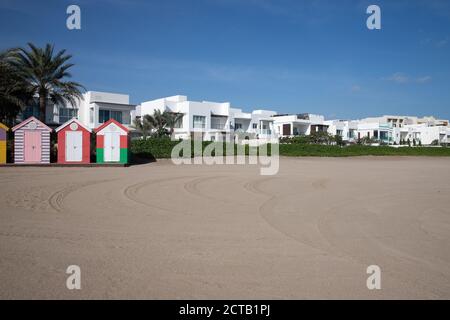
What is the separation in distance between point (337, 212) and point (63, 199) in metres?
8.10

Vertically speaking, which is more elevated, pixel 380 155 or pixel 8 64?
pixel 8 64

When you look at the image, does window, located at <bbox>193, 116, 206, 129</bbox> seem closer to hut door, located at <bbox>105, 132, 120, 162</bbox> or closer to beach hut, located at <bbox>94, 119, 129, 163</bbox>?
beach hut, located at <bbox>94, 119, 129, 163</bbox>

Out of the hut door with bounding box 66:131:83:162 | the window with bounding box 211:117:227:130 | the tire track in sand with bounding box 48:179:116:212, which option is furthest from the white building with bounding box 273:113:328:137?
the tire track in sand with bounding box 48:179:116:212

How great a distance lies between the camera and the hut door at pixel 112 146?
26.2 m

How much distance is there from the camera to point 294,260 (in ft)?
19.2

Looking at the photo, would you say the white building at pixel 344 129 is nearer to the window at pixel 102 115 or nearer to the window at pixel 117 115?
the window at pixel 117 115

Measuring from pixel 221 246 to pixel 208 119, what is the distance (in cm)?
5403

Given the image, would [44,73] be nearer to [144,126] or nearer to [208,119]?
[144,126]

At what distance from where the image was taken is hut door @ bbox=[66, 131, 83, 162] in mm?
25266

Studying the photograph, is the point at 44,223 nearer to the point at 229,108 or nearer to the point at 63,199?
the point at 63,199

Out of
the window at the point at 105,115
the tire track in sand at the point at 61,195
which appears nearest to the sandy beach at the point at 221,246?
the tire track in sand at the point at 61,195

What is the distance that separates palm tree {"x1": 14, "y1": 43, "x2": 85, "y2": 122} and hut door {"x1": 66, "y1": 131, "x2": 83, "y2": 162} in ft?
25.7

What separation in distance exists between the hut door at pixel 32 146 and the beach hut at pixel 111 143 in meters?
3.70
